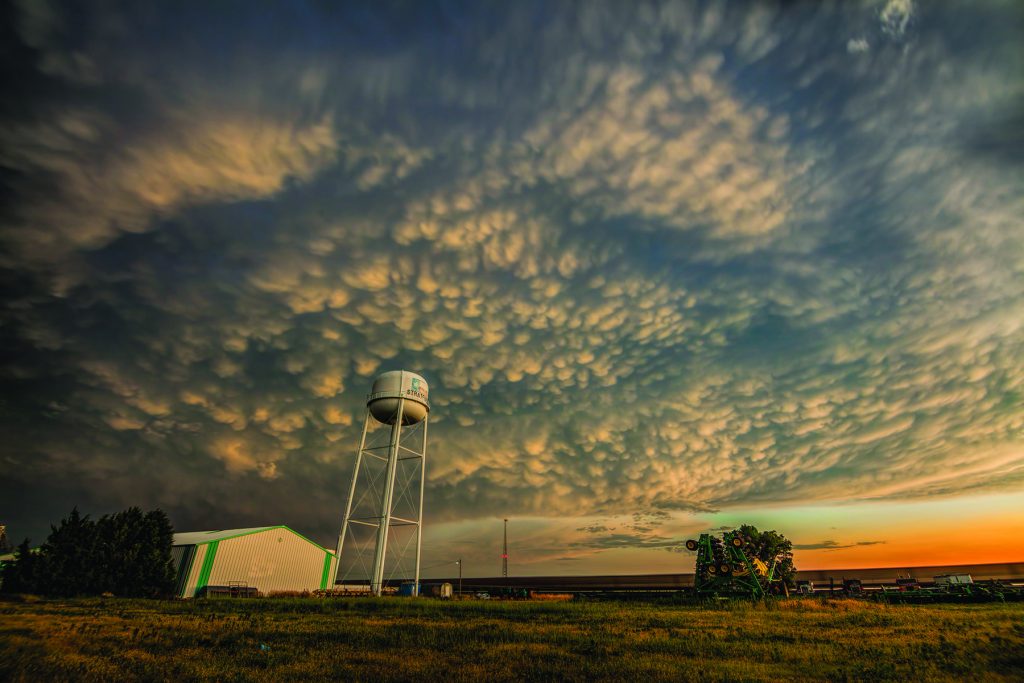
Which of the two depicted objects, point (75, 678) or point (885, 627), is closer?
point (75, 678)

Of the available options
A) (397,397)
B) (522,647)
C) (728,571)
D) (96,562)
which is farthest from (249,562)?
(522,647)

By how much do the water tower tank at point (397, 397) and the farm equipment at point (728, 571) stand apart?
27.9 m

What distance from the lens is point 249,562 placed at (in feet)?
164

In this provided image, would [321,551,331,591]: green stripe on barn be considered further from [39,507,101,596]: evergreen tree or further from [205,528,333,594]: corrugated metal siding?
[39,507,101,596]: evergreen tree

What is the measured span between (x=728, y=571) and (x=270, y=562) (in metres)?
44.8

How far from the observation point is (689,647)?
14992 millimetres

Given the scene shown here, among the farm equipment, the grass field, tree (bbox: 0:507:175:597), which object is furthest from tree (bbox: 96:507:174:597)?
the farm equipment

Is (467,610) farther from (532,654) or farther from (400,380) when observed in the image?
(400,380)

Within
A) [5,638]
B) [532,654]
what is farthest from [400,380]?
[532,654]

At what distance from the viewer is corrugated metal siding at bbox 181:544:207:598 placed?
46.0 metres

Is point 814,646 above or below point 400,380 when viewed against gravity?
below

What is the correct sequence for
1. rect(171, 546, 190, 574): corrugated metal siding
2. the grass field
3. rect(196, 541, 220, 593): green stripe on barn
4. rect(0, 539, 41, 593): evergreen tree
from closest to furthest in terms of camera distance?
1. the grass field
2. rect(0, 539, 41, 593): evergreen tree
3. rect(196, 541, 220, 593): green stripe on barn
4. rect(171, 546, 190, 574): corrugated metal siding

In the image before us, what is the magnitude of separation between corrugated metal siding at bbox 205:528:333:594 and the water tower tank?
1799 centimetres

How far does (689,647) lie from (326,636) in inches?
473
